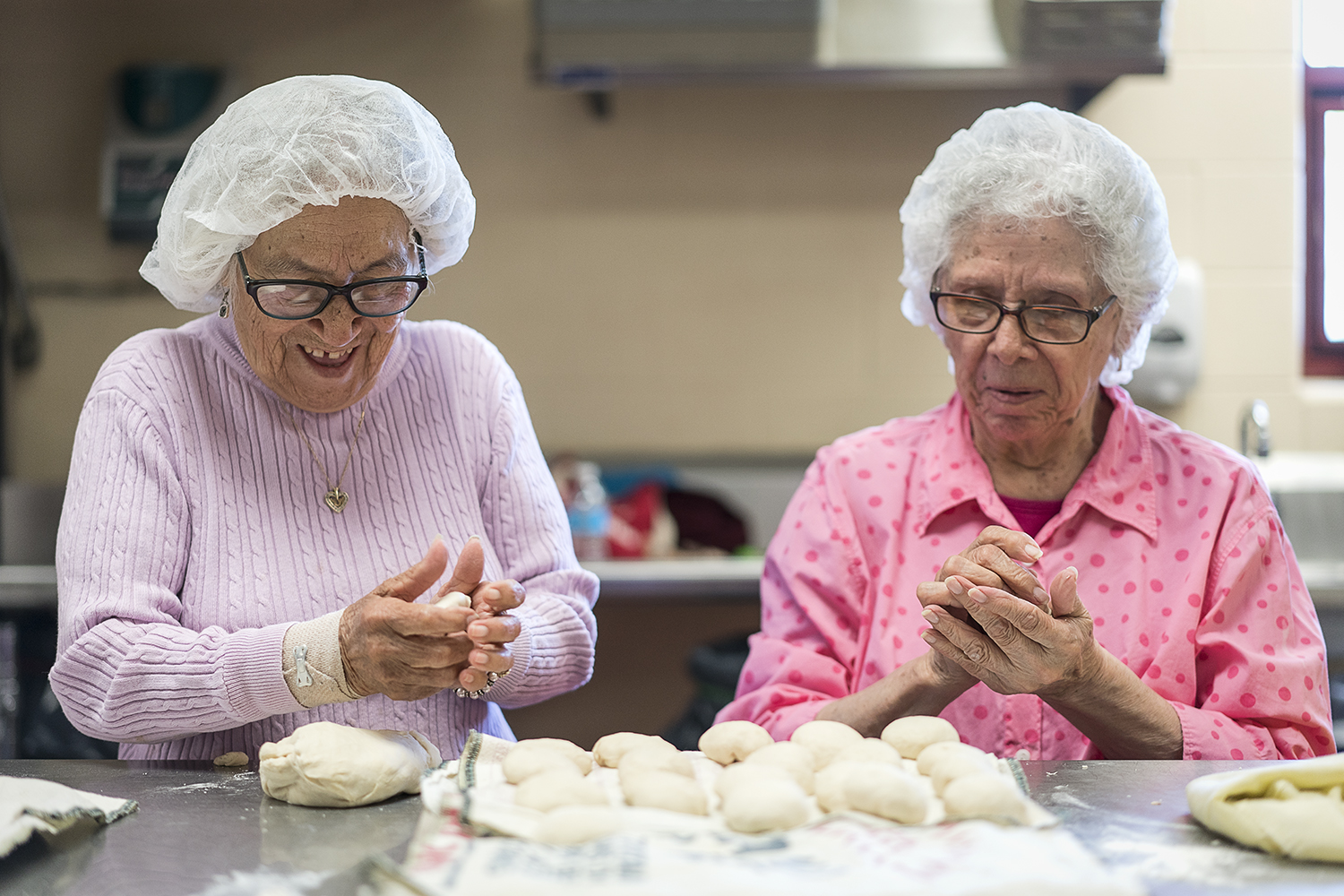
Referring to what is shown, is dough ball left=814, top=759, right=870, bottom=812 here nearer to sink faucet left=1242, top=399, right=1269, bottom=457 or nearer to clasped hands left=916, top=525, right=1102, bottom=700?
clasped hands left=916, top=525, right=1102, bottom=700

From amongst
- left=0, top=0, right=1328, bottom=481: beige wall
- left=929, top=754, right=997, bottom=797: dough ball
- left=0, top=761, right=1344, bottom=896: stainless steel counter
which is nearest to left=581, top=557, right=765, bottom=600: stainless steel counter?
left=0, top=0, right=1328, bottom=481: beige wall

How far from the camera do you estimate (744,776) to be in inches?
41.7

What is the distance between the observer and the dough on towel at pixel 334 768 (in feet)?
3.66

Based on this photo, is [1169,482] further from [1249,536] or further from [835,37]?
[835,37]

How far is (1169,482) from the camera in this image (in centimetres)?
154

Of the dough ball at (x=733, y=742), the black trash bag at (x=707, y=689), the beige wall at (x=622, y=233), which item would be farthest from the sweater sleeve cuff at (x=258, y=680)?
the beige wall at (x=622, y=233)

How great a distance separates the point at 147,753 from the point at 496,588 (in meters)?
0.52

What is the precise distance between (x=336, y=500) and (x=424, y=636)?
1.16 ft

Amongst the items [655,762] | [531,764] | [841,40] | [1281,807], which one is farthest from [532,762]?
[841,40]

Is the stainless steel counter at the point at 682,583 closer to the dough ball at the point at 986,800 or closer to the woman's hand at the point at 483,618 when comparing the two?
the woman's hand at the point at 483,618

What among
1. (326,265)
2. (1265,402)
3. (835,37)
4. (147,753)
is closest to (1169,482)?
(326,265)

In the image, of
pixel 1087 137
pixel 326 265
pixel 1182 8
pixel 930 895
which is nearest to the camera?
pixel 930 895

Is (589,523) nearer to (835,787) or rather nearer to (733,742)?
(733,742)

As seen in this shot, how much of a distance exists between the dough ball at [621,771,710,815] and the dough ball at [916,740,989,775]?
0.22 m
